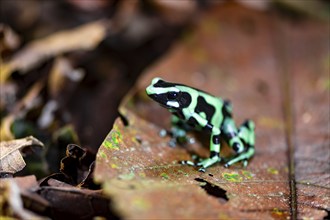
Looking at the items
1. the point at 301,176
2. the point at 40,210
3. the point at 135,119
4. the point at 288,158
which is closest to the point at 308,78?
the point at 288,158

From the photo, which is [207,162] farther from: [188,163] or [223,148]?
[223,148]

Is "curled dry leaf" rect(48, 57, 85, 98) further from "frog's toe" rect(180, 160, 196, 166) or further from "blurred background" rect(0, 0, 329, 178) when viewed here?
"frog's toe" rect(180, 160, 196, 166)

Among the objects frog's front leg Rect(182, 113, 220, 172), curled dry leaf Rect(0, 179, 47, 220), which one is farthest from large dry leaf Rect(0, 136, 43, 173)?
frog's front leg Rect(182, 113, 220, 172)

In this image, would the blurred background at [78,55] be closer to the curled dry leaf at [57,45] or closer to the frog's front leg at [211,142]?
the curled dry leaf at [57,45]

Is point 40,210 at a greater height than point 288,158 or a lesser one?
lesser

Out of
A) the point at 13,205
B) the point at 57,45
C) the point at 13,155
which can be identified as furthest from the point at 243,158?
the point at 57,45

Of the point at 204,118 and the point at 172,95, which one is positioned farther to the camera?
the point at 204,118

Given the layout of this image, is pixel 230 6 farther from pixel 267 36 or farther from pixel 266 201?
pixel 266 201
